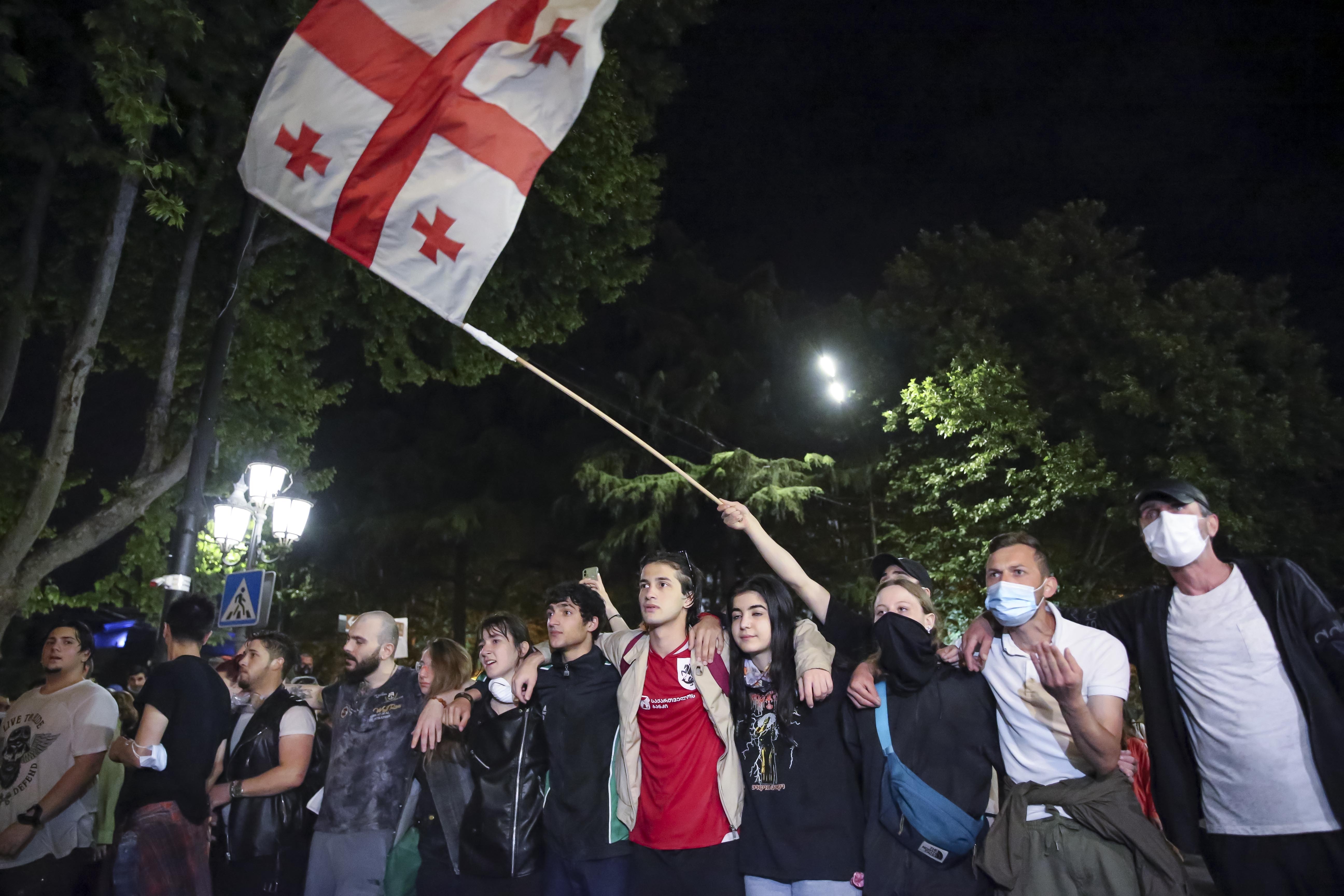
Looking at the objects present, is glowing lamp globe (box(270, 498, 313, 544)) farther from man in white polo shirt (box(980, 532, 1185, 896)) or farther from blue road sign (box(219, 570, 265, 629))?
man in white polo shirt (box(980, 532, 1185, 896))

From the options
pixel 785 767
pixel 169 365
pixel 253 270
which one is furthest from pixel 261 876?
pixel 253 270

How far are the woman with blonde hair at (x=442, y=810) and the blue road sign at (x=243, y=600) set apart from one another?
5.64 meters

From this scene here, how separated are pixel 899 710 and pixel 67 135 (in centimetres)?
1053

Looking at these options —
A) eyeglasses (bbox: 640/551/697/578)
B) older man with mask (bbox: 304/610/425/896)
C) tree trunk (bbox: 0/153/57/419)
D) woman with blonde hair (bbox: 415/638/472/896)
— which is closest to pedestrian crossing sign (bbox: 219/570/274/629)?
tree trunk (bbox: 0/153/57/419)

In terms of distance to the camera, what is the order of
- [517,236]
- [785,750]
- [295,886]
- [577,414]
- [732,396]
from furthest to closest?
[577,414] → [732,396] → [517,236] → [295,886] → [785,750]

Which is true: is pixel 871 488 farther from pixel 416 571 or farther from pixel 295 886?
pixel 295 886

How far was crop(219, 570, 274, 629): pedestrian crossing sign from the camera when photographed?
9680 mm

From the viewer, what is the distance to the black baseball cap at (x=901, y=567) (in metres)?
4.38

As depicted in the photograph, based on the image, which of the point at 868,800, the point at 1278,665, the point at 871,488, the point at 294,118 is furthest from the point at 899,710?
the point at 871,488

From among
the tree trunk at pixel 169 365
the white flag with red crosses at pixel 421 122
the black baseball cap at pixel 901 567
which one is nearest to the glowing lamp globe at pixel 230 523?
Result: the tree trunk at pixel 169 365

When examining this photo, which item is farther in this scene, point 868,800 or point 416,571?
point 416,571

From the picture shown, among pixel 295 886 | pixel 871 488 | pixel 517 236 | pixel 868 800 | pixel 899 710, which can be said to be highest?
pixel 517 236

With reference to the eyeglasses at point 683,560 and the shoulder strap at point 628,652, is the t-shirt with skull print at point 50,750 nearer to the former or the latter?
the shoulder strap at point 628,652

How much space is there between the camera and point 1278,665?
11.3 feet
